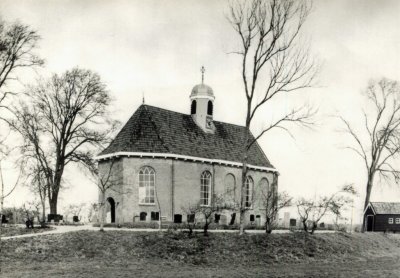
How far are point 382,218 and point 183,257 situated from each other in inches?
1305

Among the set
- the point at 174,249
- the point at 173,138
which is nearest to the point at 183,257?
the point at 174,249

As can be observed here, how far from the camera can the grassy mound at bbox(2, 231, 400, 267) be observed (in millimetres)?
21312

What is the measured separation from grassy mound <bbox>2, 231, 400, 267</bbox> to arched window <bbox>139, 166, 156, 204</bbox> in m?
9.59

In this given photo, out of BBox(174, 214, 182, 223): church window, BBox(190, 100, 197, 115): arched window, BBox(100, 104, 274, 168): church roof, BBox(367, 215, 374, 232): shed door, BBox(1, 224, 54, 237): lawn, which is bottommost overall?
BBox(367, 215, 374, 232): shed door

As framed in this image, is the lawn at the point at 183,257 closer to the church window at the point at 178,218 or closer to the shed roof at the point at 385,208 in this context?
the church window at the point at 178,218

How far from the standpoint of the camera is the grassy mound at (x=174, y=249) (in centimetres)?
2131

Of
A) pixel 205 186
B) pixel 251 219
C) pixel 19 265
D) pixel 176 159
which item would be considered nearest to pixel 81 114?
pixel 176 159

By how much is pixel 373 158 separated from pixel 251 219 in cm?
1123

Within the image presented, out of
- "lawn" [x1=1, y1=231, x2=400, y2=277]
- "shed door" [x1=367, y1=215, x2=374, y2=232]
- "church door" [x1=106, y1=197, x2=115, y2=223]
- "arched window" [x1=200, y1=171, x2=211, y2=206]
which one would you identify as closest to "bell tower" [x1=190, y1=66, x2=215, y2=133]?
"arched window" [x1=200, y1=171, x2=211, y2=206]

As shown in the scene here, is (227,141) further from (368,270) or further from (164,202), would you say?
(368,270)

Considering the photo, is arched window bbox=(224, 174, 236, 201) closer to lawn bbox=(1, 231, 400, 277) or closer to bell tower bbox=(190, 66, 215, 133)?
bell tower bbox=(190, 66, 215, 133)

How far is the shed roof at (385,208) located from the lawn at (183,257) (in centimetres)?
2155

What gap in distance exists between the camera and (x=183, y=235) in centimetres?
2497

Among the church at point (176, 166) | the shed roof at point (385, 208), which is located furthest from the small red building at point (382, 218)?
the church at point (176, 166)
